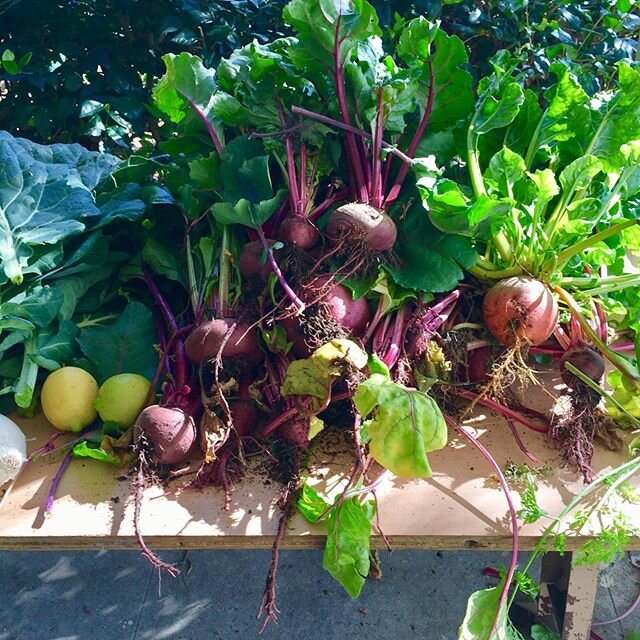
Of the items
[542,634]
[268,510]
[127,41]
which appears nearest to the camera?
[268,510]

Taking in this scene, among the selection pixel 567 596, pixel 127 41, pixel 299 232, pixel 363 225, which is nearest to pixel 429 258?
pixel 363 225

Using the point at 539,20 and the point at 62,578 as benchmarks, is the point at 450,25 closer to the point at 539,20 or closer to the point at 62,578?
the point at 539,20

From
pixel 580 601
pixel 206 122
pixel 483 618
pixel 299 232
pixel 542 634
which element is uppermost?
pixel 206 122

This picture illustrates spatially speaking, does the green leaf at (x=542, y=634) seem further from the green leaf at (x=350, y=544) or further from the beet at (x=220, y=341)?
the beet at (x=220, y=341)

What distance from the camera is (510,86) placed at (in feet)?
3.92

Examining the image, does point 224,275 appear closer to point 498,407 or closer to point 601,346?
point 498,407

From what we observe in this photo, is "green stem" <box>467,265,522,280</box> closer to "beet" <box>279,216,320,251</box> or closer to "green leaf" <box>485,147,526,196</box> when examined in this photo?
"green leaf" <box>485,147,526,196</box>

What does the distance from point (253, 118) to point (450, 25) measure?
4.83ft

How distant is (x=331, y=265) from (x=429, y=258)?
20 cm

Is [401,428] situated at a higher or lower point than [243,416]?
higher

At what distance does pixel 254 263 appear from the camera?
1191 millimetres

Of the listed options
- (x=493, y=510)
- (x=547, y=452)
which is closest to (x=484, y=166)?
(x=547, y=452)

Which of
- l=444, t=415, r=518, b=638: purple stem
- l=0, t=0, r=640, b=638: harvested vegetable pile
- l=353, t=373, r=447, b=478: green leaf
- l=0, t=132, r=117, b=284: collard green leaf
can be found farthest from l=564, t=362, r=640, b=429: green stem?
l=0, t=132, r=117, b=284: collard green leaf

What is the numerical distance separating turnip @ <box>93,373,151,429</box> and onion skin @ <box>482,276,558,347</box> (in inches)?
28.8
